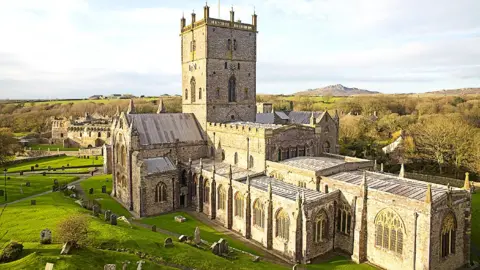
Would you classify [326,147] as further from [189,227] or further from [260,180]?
[189,227]

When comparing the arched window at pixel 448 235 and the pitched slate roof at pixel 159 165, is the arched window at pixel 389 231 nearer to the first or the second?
the arched window at pixel 448 235

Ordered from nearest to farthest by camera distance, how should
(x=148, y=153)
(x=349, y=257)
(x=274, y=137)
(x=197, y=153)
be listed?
(x=349, y=257) < (x=274, y=137) < (x=148, y=153) < (x=197, y=153)

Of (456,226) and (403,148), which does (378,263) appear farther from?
(403,148)

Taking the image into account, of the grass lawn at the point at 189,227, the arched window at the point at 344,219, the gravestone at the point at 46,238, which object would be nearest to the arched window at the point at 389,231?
the arched window at the point at 344,219

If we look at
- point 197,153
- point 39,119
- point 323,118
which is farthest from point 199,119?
point 39,119

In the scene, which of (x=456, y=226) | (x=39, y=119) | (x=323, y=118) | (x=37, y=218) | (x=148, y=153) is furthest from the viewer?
(x=39, y=119)

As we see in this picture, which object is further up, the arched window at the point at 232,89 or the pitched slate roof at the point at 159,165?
the arched window at the point at 232,89

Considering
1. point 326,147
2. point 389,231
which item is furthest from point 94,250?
point 326,147
